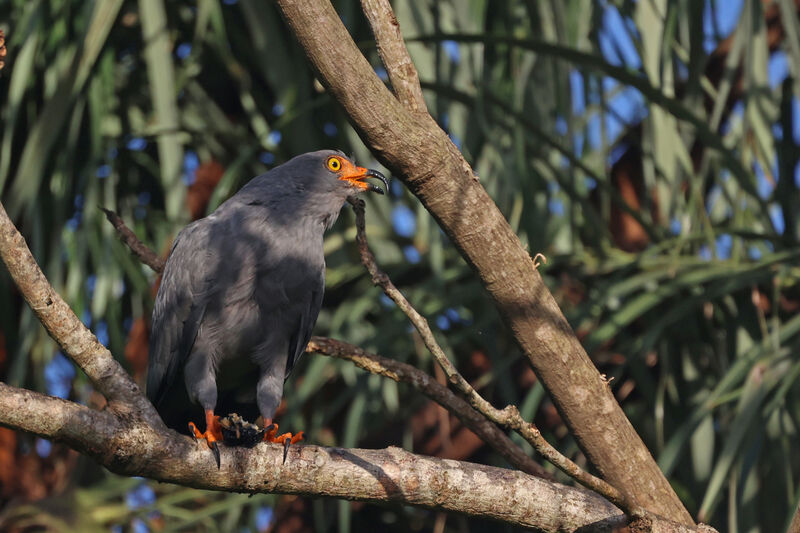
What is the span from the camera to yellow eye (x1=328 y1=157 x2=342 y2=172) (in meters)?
3.04

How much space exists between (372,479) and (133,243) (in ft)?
3.57

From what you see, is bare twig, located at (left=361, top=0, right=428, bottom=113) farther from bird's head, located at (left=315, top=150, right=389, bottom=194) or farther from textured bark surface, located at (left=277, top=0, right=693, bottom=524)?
bird's head, located at (left=315, top=150, right=389, bottom=194)

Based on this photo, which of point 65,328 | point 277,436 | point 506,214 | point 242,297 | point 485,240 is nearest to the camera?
point 65,328

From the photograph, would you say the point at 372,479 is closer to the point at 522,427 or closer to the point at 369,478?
the point at 369,478

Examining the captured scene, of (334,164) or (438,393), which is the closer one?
(438,393)

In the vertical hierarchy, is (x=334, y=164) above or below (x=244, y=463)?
above

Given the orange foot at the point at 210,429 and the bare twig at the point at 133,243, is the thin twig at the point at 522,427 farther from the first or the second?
the bare twig at the point at 133,243

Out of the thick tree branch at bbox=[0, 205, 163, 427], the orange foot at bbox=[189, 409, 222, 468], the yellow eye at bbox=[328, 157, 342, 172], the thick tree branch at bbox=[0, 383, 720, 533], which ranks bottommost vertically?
the thick tree branch at bbox=[0, 383, 720, 533]

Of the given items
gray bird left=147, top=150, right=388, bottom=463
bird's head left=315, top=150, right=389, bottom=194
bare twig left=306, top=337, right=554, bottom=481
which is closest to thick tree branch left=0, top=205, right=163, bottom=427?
bare twig left=306, top=337, right=554, bottom=481

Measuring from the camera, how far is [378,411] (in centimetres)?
406

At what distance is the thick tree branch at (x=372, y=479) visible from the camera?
1782 mm

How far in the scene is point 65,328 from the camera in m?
1.78

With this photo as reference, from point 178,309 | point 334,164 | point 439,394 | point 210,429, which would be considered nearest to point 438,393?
point 439,394

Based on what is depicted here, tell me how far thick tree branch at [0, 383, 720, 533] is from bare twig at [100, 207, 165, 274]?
84 centimetres
